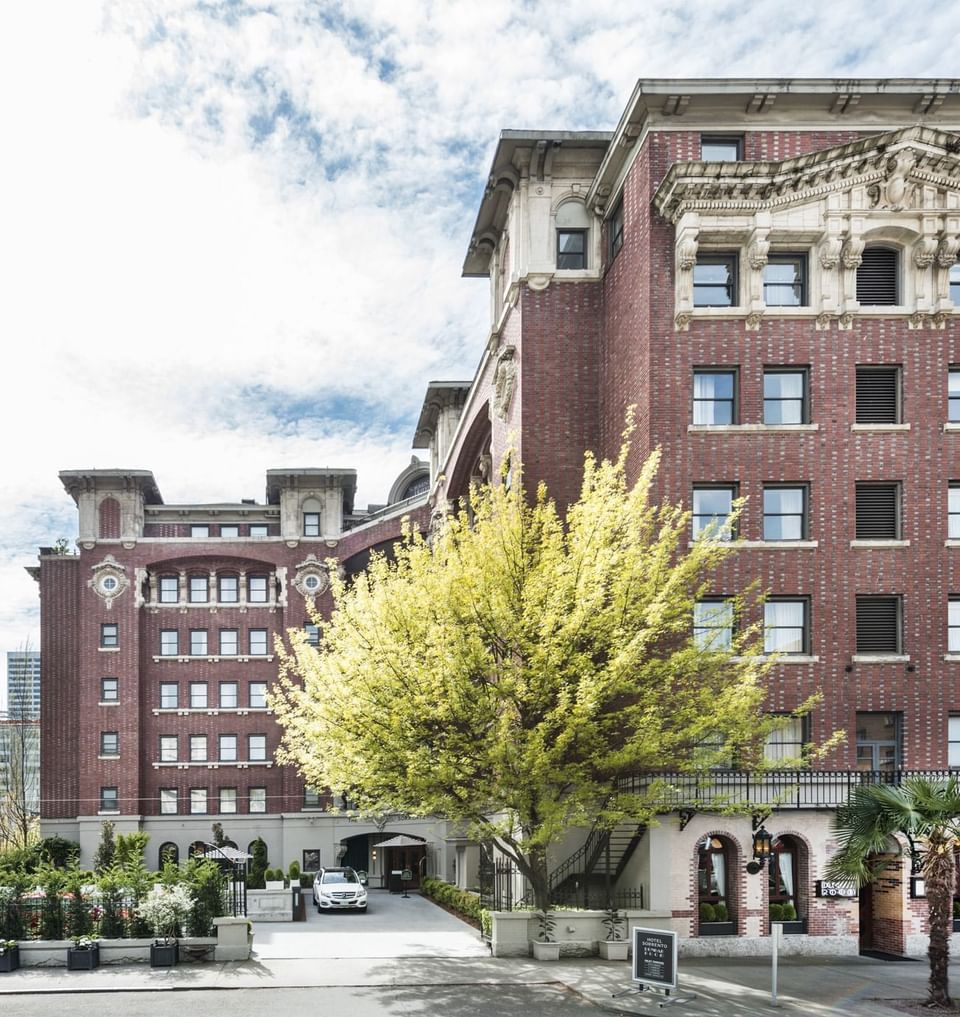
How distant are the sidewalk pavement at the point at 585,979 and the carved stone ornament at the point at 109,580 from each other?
3536cm

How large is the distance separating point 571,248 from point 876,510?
12.9 meters

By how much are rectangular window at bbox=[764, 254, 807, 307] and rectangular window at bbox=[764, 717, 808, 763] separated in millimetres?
11611

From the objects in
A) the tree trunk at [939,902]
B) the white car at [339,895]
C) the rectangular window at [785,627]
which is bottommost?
the white car at [339,895]

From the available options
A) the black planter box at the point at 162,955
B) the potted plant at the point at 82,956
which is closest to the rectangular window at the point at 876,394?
the black planter box at the point at 162,955

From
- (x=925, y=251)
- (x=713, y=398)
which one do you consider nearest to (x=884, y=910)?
(x=713, y=398)

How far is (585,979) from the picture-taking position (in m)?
23.0

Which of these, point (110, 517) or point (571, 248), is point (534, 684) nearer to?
point (571, 248)

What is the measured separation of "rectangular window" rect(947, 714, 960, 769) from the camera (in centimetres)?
2836

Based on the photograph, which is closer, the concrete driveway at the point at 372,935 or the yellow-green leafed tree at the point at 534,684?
the yellow-green leafed tree at the point at 534,684

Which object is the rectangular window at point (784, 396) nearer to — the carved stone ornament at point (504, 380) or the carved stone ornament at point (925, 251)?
the carved stone ornament at point (925, 251)

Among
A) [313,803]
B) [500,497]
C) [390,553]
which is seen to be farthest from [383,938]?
[390,553]

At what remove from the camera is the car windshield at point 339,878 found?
42.4 metres

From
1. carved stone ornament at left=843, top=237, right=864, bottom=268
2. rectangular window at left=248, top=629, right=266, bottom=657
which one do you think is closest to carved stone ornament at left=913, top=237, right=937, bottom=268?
carved stone ornament at left=843, top=237, right=864, bottom=268

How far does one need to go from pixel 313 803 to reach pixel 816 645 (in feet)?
119
